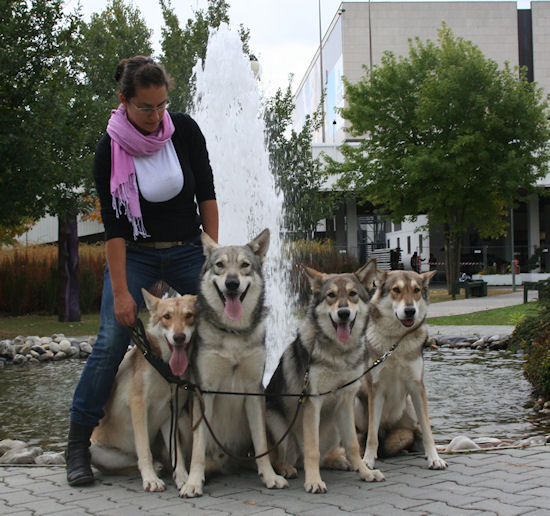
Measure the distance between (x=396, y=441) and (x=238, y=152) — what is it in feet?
27.9

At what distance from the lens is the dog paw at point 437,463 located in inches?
154

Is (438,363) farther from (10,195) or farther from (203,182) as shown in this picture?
(10,195)

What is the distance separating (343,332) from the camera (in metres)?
3.73

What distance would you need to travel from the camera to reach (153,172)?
381 cm

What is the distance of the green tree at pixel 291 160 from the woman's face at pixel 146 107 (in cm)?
1765

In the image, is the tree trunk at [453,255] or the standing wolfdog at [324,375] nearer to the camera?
the standing wolfdog at [324,375]

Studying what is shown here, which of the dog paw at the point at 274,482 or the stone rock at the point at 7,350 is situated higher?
the dog paw at the point at 274,482

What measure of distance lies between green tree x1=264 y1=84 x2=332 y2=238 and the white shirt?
1761 cm

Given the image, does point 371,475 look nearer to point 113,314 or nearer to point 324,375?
point 324,375

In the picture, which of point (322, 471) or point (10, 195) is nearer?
point (322, 471)

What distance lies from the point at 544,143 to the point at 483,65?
4042 mm

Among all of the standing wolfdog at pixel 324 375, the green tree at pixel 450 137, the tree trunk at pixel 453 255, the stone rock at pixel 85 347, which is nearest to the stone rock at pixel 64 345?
the stone rock at pixel 85 347

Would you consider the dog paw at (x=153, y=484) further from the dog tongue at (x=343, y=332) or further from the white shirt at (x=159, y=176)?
the white shirt at (x=159, y=176)

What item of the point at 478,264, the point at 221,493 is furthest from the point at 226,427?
the point at 478,264
